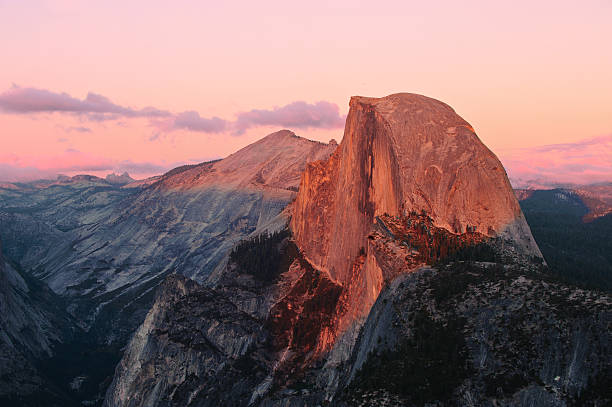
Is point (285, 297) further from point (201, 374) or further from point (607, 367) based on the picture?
point (607, 367)

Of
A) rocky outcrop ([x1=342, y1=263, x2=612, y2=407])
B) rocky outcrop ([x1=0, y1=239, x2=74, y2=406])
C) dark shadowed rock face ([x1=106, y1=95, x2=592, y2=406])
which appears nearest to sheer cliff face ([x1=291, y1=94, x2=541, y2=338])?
dark shadowed rock face ([x1=106, y1=95, x2=592, y2=406])

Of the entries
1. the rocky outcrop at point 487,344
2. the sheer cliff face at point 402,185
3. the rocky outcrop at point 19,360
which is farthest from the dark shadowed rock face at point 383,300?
the rocky outcrop at point 19,360

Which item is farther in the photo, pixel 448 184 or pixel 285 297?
pixel 285 297

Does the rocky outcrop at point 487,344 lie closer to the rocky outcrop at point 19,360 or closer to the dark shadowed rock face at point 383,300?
the dark shadowed rock face at point 383,300

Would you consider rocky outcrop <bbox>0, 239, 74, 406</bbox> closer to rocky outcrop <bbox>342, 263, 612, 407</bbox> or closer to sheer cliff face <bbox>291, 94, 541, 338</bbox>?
sheer cliff face <bbox>291, 94, 541, 338</bbox>

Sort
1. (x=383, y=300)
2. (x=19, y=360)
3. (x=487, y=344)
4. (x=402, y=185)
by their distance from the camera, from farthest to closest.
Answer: (x=19, y=360) → (x=402, y=185) → (x=383, y=300) → (x=487, y=344)

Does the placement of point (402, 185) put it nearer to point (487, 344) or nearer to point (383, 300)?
point (383, 300)

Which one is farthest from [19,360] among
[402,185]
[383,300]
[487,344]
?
[487,344]

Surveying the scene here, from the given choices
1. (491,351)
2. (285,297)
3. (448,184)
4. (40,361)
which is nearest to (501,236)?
(448,184)
